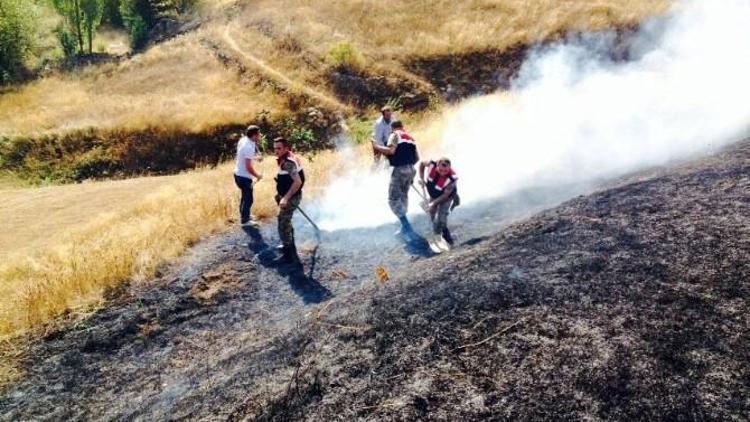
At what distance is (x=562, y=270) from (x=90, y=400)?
5.57m

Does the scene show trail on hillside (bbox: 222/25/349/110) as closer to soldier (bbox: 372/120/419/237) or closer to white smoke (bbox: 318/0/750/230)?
white smoke (bbox: 318/0/750/230)

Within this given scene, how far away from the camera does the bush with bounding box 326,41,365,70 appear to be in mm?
26812

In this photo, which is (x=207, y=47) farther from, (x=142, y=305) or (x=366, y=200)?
(x=142, y=305)

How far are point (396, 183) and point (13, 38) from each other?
1310 inches

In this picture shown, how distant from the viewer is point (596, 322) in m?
5.06

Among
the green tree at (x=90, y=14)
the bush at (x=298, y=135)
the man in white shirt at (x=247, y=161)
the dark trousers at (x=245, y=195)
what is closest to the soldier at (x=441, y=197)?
the man in white shirt at (x=247, y=161)

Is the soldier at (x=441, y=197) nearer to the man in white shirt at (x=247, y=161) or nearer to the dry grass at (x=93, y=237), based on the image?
the man in white shirt at (x=247, y=161)

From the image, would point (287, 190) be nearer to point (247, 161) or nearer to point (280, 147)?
point (280, 147)

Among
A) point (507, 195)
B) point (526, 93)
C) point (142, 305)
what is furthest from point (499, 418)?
point (526, 93)

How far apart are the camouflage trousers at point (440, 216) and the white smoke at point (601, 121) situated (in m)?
1.68

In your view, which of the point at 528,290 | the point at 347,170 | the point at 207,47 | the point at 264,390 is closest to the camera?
the point at 264,390

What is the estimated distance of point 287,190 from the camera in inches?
364

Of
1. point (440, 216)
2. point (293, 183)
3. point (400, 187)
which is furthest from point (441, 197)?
point (293, 183)

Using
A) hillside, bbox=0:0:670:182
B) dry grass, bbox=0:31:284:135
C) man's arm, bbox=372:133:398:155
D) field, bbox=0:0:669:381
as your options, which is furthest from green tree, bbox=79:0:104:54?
man's arm, bbox=372:133:398:155
